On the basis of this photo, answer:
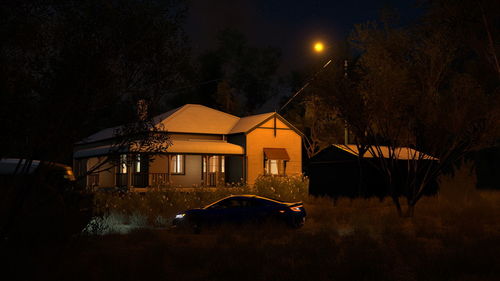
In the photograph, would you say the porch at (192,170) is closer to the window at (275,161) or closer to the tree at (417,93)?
the window at (275,161)

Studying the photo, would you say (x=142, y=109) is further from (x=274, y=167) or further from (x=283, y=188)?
(x=274, y=167)

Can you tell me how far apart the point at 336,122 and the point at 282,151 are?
8667mm

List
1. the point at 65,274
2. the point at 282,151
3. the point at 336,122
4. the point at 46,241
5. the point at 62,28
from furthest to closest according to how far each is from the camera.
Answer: the point at 336,122 < the point at 282,151 < the point at 46,241 < the point at 62,28 < the point at 65,274

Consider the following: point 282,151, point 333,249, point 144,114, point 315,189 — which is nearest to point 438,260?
point 333,249

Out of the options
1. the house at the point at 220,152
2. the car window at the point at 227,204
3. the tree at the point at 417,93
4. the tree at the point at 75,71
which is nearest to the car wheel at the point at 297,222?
the car window at the point at 227,204

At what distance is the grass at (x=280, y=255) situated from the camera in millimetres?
9734

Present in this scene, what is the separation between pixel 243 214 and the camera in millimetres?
17188

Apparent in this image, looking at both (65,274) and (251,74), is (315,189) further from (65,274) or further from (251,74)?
(251,74)

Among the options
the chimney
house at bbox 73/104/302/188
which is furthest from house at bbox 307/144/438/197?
the chimney

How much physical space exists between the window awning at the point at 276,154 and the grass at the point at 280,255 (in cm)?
1615

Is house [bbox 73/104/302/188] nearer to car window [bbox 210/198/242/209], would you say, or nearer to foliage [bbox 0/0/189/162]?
car window [bbox 210/198/242/209]

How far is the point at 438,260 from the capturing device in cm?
1099

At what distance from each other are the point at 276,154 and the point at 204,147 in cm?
475

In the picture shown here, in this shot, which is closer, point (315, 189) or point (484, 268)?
point (484, 268)
